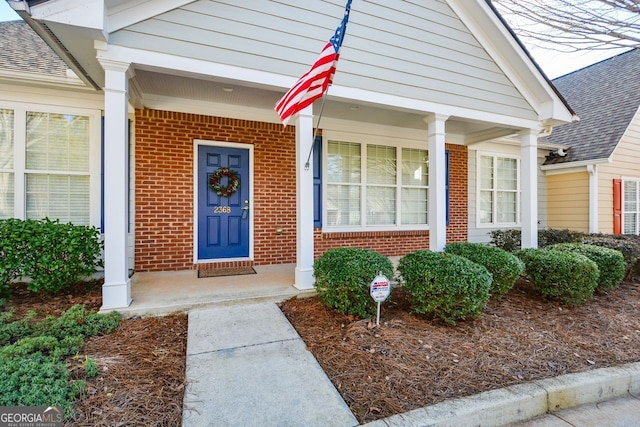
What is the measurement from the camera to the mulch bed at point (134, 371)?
1959 millimetres

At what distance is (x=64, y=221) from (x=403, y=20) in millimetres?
5921

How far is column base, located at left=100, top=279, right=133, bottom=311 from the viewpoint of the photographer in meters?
3.41

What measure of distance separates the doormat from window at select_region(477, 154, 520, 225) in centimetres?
570

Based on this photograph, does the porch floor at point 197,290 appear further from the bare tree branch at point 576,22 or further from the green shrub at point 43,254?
the bare tree branch at point 576,22

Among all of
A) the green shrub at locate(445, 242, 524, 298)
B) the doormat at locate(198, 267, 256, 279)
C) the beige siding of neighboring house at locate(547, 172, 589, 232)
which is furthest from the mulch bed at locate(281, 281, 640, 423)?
the beige siding of neighboring house at locate(547, 172, 589, 232)

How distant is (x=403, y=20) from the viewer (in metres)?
4.83

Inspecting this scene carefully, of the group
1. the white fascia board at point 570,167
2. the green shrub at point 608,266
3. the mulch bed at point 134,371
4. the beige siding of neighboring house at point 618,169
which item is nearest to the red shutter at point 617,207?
the beige siding of neighboring house at point 618,169

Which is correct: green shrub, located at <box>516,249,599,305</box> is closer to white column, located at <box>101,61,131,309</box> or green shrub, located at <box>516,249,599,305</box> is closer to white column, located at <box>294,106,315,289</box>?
white column, located at <box>294,106,315,289</box>

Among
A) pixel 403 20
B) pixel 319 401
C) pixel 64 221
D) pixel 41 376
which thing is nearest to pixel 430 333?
pixel 319 401

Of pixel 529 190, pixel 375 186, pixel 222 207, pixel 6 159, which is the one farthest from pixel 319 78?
pixel 529 190

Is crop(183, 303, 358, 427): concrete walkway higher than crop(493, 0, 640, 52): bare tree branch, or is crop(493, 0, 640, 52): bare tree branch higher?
crop(493, 0, 640, 52): bare tree branch

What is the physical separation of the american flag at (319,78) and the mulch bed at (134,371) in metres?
2.51

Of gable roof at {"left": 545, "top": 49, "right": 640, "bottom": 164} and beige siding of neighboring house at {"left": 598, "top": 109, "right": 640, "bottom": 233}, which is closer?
beige siding of neighboring house at {"left": 598, "top": 109, "right": 640, "bottom": 233}

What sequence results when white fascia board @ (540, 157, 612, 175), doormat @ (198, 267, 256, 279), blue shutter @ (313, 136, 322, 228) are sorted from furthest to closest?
white fascia board @ (540, 157, 612, 175) → blue shutter @ (313, 136, 322, 228) → doormat @ (198, 267, 256, 279)
